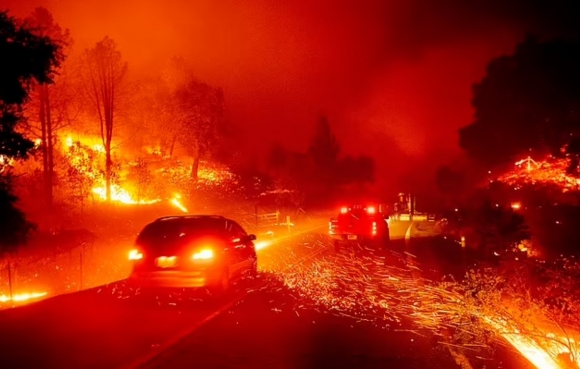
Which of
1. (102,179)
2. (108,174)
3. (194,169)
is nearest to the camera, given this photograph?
(108,174)

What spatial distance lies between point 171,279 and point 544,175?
2138 cm

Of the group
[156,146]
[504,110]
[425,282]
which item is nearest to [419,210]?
[156,146]

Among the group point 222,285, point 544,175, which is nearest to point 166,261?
point 222,285

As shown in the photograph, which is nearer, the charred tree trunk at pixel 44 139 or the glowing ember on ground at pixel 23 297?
the glowing ember on ground at pixel 23 297

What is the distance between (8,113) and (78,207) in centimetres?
2504

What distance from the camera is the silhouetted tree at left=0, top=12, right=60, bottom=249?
32.3 ft

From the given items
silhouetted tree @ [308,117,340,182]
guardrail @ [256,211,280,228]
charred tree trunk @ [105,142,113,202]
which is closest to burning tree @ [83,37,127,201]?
charred tree trunk @ [105,142,113,202]

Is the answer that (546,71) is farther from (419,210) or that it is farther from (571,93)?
(419,210)

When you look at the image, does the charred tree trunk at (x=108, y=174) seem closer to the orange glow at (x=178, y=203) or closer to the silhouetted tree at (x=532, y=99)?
the orange glow at (x=178, y=203)

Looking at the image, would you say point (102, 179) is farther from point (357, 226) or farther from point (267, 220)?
point (357, 226)

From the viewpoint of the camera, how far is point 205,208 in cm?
4653

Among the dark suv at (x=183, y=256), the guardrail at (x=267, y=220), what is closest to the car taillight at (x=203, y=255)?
the dark suv at (x=183, y=256)

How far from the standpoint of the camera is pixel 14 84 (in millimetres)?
9953

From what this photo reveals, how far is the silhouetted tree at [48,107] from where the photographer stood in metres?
30.4
